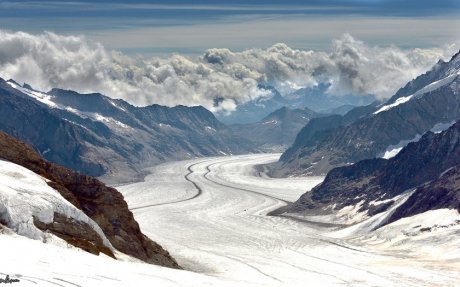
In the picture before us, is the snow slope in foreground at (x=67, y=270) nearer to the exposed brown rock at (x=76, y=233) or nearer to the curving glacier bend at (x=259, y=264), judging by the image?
the curving glacier bend at (x=259, y=264)

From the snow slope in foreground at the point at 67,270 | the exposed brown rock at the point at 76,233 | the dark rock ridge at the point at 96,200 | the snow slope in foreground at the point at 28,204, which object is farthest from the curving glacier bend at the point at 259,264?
the dark rock ridge at the point at 96,200

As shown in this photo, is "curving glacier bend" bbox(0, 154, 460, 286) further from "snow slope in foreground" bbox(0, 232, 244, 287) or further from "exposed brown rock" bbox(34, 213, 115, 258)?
"exposed brown rock" bbox(34, 213, 115, 258)

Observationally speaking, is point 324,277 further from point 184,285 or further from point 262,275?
point 184,285

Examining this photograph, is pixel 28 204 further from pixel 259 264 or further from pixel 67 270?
pixel 259 264

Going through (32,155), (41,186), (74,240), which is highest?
(32,155)

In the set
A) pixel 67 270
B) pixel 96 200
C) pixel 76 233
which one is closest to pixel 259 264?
pixel 96 200

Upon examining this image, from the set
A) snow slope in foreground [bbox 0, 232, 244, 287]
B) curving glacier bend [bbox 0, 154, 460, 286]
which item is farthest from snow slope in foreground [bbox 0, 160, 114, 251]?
snow slope in foreground [bbox 0, 232, 244, 287]

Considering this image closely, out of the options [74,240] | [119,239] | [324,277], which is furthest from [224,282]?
[324,277]

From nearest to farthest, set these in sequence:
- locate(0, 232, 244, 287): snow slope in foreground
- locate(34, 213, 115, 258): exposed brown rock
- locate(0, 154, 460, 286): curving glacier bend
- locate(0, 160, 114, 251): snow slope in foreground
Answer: locate(0, 232, 244, 287): snow slope in foreground, locate(0, 154, 460, 286): curving glacier bend, locate(0, 160, 114, 251): snow slope in foreground, locate(34, 213, 115, 258): exposed brown rock
